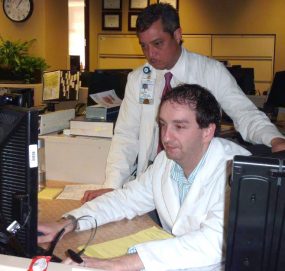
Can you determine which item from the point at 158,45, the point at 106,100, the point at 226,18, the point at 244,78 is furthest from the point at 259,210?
the point at 226,18

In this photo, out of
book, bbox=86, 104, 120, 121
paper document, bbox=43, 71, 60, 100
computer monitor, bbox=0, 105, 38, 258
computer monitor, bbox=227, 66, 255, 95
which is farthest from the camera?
computer monitor, bbox=227, 66, 255, 95

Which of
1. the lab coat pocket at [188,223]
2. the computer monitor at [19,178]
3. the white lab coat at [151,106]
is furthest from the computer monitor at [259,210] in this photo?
the white lab coat at [151,106]

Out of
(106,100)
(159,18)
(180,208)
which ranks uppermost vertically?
(159,18)

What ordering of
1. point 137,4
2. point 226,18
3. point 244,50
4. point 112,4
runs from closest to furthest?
point 244,50, point 226,18, point 137,4, point 112,4

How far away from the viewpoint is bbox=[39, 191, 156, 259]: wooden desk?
55.4 inches

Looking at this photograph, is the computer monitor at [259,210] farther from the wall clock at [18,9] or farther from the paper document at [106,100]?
the wall clock at [18,9]

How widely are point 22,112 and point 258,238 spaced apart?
528mm

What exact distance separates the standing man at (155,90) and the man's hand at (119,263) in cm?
73

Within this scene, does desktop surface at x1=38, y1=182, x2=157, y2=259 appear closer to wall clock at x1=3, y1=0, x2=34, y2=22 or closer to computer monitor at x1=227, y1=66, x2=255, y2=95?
computer monitor at x1=227, y1=66, x2=255, y2=95

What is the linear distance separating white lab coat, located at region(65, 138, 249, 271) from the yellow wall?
146 inches

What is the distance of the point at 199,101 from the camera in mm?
1396

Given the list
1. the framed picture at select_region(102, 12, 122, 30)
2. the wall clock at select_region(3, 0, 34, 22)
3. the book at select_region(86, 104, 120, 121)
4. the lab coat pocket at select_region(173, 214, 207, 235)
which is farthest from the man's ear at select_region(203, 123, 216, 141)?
the framed picture at select_region(102, 12, 122, 30)

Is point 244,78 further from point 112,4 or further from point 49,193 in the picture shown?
point 112,4

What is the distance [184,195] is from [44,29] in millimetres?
3939
